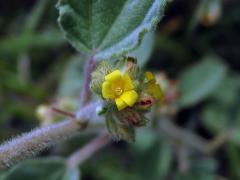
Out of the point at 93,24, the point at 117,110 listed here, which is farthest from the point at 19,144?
the point at 93,24

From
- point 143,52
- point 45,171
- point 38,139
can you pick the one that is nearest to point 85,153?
point 45,171

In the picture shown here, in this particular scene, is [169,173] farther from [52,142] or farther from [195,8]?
[52,142]

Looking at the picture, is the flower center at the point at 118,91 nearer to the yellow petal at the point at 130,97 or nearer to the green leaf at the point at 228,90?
the yellow petal at the point at 130,97


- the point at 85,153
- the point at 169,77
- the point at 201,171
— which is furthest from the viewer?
the point at 169,77

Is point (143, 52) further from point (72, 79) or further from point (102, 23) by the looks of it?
point (72, 79)

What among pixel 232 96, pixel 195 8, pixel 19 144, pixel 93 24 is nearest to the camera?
pixel 19 144

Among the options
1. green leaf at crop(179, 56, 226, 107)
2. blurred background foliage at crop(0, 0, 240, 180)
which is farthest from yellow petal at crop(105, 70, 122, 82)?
green leaf at crop(179, 56, 226, 107)

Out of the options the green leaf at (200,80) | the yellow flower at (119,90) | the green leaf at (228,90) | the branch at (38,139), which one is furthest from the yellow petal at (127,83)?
the green leaf at (228,90)
